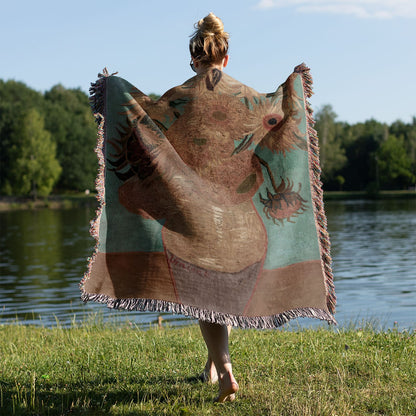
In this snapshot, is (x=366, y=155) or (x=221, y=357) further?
(x=366, y=155)

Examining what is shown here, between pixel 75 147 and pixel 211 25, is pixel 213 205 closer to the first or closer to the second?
pixel 211 25

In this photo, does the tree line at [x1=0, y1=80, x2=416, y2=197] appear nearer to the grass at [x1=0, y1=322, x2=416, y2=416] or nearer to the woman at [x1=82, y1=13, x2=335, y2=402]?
the grass at [x1=0, y1=322, x2=416, y2=416]

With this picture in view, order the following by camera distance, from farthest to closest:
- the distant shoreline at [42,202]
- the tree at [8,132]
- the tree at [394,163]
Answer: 1. the tree at [394,163]
2. the tree at [8,132]
3. the distant shoreline at [42,202]

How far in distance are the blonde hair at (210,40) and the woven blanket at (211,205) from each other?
110mm

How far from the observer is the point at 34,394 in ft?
12.6

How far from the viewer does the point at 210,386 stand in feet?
13.3

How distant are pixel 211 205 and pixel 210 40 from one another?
41.0 inches

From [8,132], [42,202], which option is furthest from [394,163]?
[8,132]

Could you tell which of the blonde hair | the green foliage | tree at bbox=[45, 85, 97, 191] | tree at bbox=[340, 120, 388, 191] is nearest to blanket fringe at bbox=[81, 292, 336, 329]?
the blonde hair

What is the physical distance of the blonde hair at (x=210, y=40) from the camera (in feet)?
12.9

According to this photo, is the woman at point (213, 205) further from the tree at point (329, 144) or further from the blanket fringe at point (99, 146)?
the tree at point (329, 144)

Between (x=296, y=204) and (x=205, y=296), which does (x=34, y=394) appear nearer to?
(x=205, y=296)

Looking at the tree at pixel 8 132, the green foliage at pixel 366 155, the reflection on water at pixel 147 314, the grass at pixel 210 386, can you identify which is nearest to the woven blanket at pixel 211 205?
the grass at pixel 210 386

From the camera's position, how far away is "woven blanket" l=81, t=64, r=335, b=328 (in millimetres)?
3752
